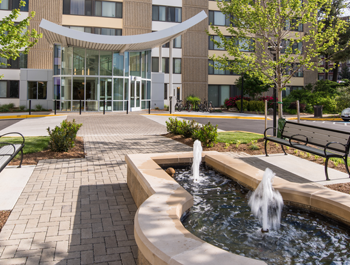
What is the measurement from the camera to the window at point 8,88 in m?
32.8

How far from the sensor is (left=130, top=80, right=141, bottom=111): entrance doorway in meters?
29.0

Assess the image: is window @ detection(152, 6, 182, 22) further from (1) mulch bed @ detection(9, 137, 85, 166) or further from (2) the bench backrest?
(2) the bench backrest

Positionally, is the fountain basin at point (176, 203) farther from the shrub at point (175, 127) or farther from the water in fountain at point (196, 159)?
the shrub at point (175, 127)

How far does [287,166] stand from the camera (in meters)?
8.41

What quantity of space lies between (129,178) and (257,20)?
29.4 ft

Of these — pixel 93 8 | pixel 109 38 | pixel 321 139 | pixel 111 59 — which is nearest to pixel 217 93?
pixel 111 59

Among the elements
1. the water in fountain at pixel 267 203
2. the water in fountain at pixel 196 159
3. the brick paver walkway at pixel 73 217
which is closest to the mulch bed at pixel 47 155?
the brick paver walkway at pixel 73 217

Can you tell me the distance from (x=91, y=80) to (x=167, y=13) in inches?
542

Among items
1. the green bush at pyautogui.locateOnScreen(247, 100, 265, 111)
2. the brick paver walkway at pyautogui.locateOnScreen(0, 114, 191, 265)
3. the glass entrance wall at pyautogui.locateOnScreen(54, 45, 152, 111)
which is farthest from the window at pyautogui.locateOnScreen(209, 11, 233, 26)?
the brick paver walkway at pyautogui.locateOnScreen(0, 114, 191, 265)

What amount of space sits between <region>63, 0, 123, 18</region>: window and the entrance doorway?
8817 millimetres

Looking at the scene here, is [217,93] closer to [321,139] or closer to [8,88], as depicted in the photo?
[8,88]

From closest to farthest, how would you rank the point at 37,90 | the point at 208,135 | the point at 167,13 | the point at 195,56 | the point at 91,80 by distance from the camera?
the point at 208,135, the point at 91,80, the point at 37,90, the point at 167,13, the point at 195,56

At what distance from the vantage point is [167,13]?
1423 inches

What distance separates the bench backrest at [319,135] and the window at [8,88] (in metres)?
30.2
